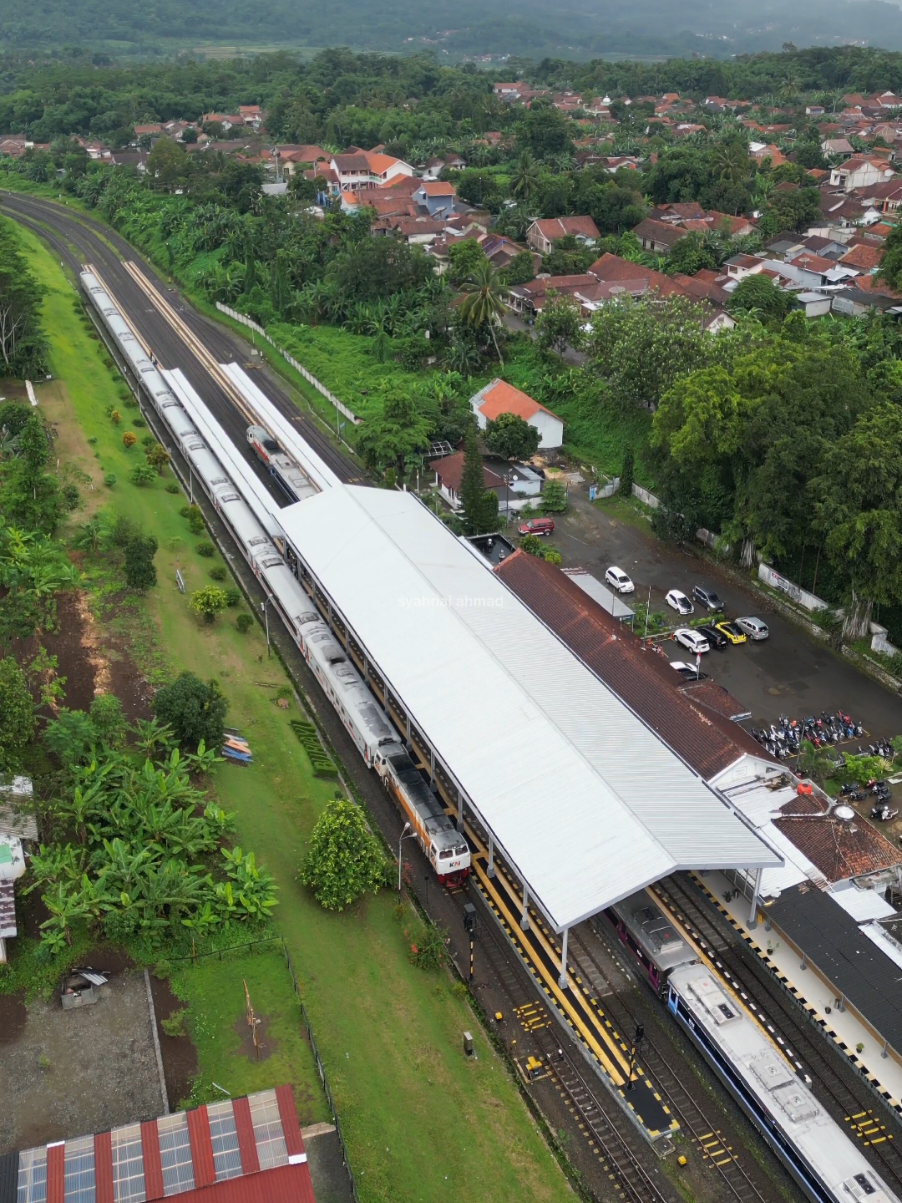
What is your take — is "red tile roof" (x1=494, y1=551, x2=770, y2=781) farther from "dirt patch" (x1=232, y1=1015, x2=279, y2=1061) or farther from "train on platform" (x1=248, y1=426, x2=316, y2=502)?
"dirt patch" (x1=232, y1=1015, x2=279, y2=1061)

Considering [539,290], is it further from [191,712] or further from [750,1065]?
[750,1065]

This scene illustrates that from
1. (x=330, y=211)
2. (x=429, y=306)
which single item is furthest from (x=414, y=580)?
(x=330, y=211)

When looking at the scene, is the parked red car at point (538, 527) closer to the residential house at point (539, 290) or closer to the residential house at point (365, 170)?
the residential house at point (539, 290)

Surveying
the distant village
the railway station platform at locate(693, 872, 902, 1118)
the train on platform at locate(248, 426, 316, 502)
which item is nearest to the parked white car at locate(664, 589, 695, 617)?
the railway station platform at locate(693, 872, 902, 1118)

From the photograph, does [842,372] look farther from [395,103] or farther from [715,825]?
[395,103]

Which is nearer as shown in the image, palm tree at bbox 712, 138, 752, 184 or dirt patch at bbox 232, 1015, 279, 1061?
dirt patch at bbox 232, 1015, 279, 1061

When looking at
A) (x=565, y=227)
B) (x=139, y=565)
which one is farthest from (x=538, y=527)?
(x=565, y=227)

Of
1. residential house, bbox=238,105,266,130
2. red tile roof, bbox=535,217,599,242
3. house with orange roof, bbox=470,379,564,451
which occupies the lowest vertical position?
house with orange roof, bbox=470,379,564,451
